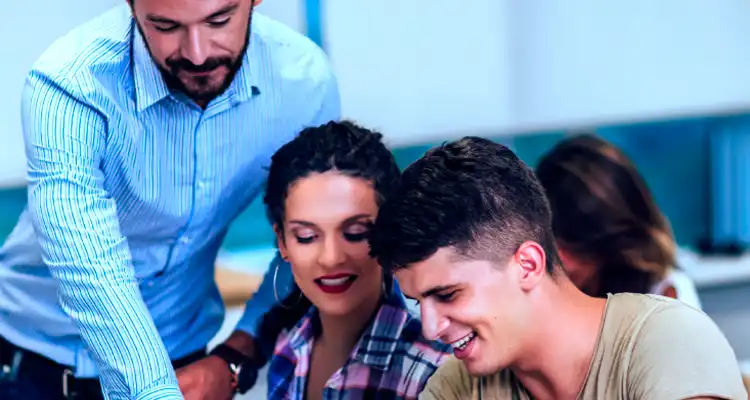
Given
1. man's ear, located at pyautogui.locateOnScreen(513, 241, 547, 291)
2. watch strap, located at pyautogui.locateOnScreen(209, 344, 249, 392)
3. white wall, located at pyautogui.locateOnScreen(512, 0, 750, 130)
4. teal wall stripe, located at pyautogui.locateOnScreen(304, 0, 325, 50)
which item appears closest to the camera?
man's ear, located at pyautogui.locateOnScreen(513, 241, 547, 291)

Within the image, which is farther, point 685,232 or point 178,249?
point 685,232

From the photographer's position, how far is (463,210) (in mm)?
1366

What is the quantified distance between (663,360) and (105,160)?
861 millimetres

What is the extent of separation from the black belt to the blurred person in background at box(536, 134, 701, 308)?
3.08 ft

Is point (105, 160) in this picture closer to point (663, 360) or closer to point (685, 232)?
point (663, 360)

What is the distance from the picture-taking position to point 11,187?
9.05 ft

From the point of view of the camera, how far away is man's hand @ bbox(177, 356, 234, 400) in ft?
5.56

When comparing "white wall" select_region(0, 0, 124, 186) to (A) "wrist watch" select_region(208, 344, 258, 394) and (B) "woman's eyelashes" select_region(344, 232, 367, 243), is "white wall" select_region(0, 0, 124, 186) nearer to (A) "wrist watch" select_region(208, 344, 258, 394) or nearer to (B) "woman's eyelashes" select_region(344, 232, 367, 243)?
(A) "wrist watch" select_region(208, 344, 258, 394)

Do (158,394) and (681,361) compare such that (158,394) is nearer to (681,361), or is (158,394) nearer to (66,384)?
(66,384)

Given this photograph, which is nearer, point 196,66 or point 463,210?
point 463,210

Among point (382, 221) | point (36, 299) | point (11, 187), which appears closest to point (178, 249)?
point (36, 299)

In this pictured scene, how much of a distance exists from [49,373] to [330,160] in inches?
24.8

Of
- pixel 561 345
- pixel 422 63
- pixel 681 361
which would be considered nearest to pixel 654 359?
pixel 681 361

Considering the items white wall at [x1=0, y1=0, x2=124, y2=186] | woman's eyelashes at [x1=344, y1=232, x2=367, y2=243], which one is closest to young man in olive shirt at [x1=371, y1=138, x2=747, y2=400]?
woman's eyelashes at [x1=344, y1=232, x2=367, y2=243]
